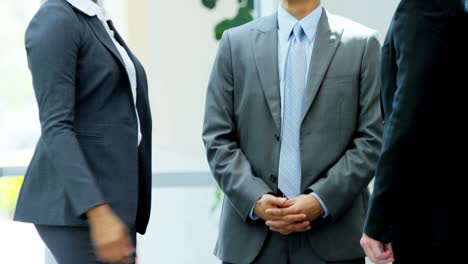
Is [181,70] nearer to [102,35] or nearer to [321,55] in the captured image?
[321,55]

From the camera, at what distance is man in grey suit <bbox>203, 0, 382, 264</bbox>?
8.65 ft

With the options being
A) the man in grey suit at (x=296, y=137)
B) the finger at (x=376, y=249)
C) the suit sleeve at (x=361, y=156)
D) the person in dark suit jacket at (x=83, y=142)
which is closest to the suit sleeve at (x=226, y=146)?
the man in grey suit at (x=296, y=137)

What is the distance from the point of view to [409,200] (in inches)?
72.3

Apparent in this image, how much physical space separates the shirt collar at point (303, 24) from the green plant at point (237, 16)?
3.89 feet

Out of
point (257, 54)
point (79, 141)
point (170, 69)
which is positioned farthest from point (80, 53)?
point (170, 69)

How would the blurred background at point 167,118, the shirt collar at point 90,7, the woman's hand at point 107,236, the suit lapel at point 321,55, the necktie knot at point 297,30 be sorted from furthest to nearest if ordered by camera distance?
the blurred background at point 167,118 < the necktie knot at point 297,30 < the suit lapel at point 321,55 < the shirt collar at point 90,7 < the woman's hand at point 107,236

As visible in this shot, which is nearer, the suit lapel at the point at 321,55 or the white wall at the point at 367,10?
the suit lapel at the point at 321,55

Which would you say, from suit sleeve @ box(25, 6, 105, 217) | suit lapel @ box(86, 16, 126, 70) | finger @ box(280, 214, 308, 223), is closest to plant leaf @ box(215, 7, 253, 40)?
finger @ box(280, 214, 308, 223)

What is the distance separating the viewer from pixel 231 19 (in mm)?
4004

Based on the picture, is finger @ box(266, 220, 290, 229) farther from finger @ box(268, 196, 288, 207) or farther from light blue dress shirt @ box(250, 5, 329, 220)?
light blue dress shirt @ box(250, 5, 329, 220)

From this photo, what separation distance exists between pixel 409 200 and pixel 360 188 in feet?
2.72

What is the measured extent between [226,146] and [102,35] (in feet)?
2.28

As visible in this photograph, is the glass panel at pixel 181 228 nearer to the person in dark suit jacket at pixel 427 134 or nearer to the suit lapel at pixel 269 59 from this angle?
the suit lapel at pixel 269 59

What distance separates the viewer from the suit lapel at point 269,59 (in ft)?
8.90
